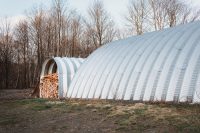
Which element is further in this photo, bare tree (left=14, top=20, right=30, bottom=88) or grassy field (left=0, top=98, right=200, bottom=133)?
bare tree (left=14, top=20, right=30, bottom=88)

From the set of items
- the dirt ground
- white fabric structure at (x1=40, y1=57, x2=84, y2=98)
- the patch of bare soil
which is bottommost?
the patch of bare soil

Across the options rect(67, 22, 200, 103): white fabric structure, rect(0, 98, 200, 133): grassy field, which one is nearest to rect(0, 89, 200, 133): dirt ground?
rect(0, 98, 200, 133): grassy field

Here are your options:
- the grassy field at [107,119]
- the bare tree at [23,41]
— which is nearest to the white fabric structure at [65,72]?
the grassy field at [107,119]

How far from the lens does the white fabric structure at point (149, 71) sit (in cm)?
1470

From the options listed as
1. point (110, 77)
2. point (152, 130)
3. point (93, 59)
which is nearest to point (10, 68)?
point (93, 59)

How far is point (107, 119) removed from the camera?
495 inches

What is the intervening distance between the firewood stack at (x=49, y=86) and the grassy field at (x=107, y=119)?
1071 centimetres

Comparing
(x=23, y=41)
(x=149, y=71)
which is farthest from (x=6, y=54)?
(x=149, y=71)

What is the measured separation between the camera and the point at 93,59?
931 inches

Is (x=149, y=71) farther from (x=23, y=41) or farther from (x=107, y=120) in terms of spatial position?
(x=23, y=41)

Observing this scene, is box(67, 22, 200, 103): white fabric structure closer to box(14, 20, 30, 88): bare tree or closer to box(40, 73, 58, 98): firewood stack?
box(40, 73, 58, 98): firewood stack

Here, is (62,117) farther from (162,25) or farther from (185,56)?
(162,25)

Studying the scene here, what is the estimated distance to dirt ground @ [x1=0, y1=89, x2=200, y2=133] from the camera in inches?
422

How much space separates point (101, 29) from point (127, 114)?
52.2 m
